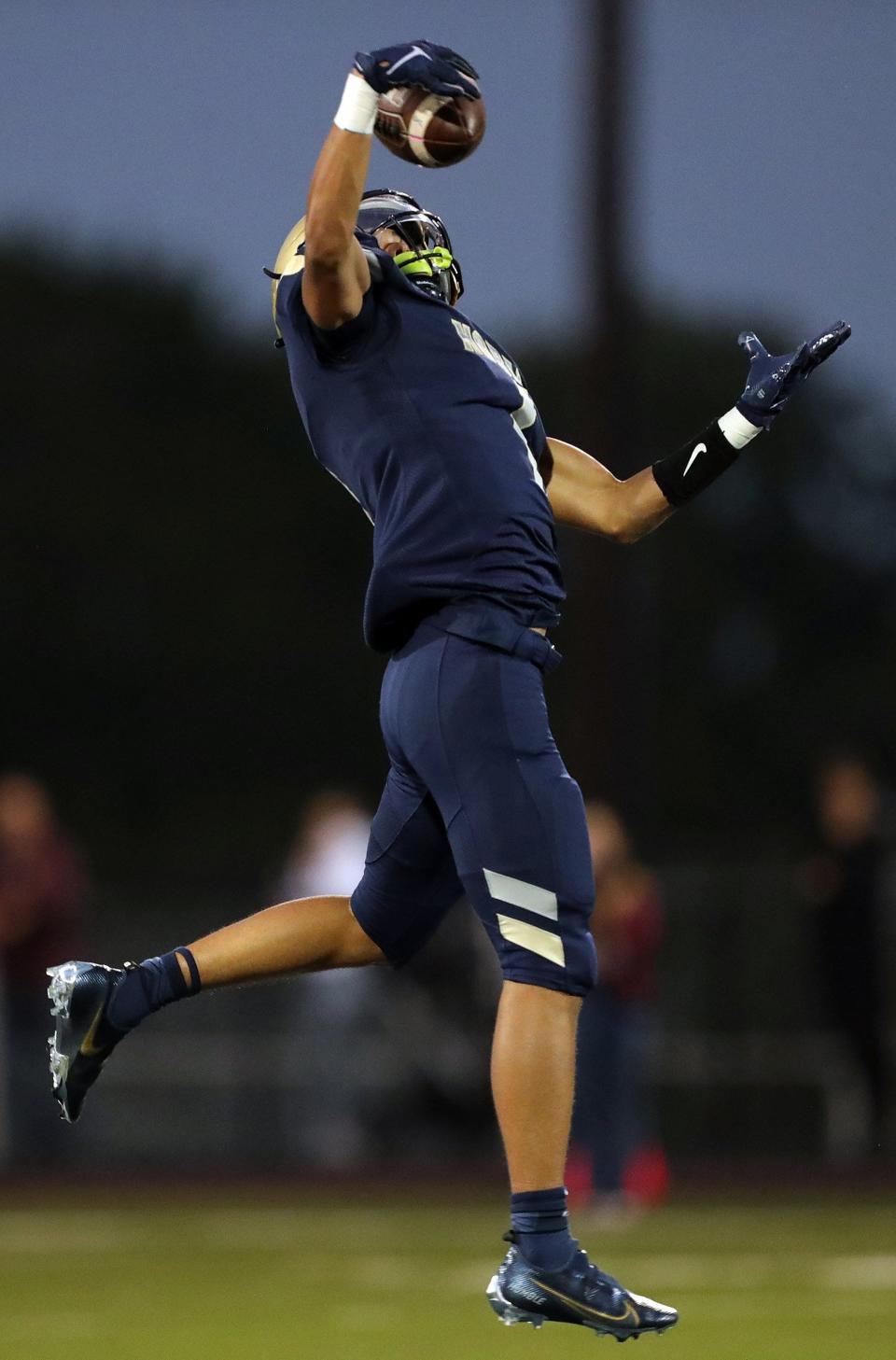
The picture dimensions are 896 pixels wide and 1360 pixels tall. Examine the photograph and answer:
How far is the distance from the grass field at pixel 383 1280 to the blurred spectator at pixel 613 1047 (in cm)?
27

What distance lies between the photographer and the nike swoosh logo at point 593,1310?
542 cm

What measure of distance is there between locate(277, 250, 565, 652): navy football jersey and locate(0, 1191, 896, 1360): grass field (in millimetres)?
3393

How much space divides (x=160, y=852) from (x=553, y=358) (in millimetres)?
9397

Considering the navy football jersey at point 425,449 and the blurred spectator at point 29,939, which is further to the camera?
the blurred spectator at point 29,939

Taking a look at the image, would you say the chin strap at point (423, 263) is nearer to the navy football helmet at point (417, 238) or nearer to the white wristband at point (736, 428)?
the navy football helmet at point (417, 238)

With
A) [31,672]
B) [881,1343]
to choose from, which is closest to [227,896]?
[881,1343]

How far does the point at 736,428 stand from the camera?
6.22m

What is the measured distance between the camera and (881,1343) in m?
8.47

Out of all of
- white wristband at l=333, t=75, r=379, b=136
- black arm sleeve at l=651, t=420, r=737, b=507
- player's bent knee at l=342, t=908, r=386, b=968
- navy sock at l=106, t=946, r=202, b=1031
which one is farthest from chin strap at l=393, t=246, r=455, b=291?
navy sock at l=106, t=946, r=202, b=1031

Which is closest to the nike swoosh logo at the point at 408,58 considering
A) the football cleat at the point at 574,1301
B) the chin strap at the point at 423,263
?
the chin strap at the point at 423,263

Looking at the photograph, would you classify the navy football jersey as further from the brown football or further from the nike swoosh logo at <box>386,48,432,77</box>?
the nike swoosh logo at <box>386,48,432,77</box>

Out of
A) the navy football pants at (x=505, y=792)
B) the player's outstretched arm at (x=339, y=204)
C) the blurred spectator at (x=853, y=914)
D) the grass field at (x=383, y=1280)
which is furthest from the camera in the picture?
the blurred spectator at (x=853, y=914)

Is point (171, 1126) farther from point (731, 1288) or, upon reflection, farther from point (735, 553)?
point (735, 553)

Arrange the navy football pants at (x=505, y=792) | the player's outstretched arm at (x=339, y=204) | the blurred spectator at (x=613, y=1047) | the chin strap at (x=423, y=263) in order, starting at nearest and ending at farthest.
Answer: the player's outstretched arm at (x=339, y=204)
the navy football pants at (x=505, y=792)
the chin strap at (x=423, y=263)
the blurred spectator at (x=613, y=1047)
